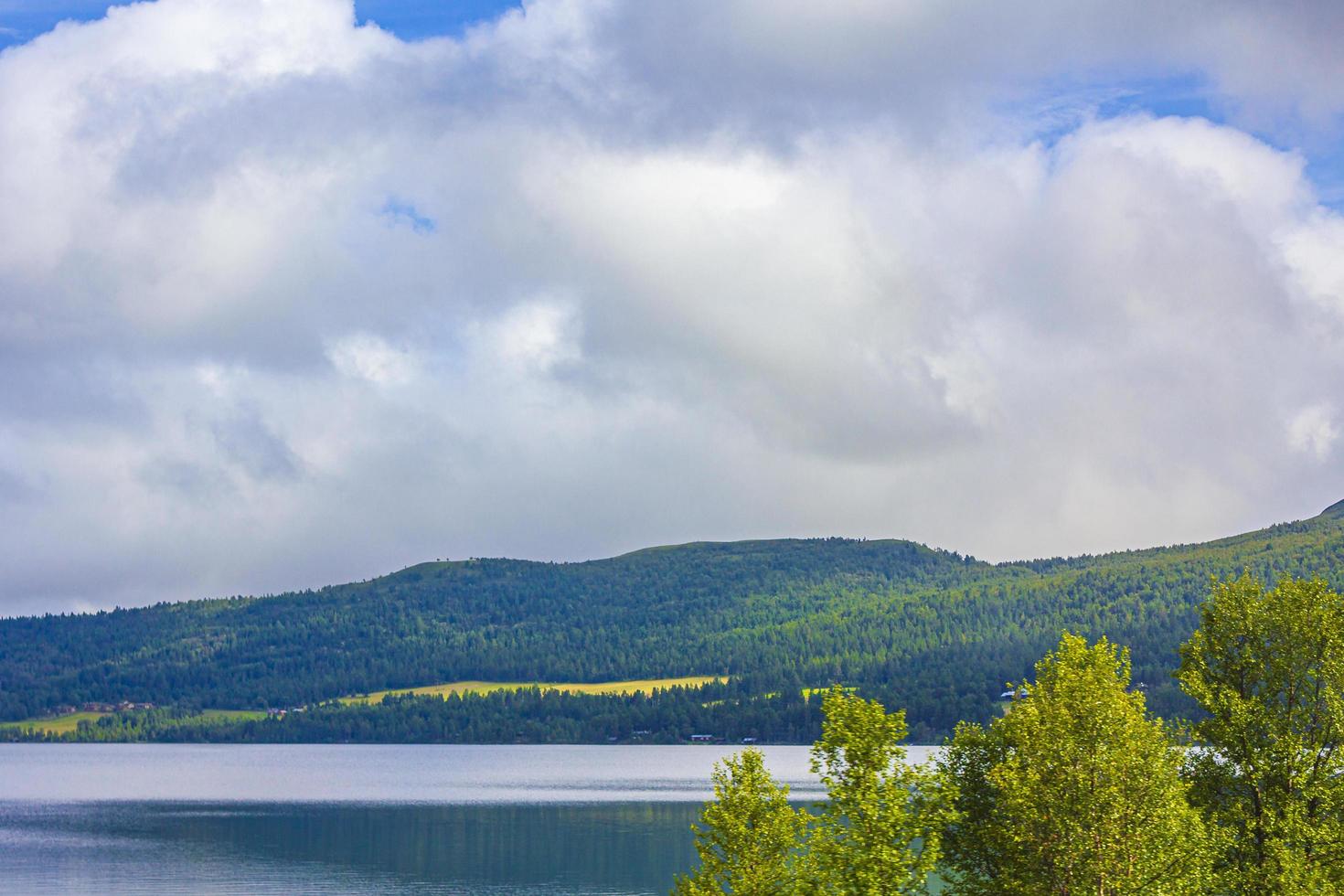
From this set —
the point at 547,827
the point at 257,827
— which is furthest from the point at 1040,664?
the point at 257,827

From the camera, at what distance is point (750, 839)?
55281 mm

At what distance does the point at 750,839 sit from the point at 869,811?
6.70 meters

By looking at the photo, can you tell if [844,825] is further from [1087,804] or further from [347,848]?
[347,848]

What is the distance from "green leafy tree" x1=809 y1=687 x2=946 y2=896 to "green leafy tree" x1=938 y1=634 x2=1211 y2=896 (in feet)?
8.14

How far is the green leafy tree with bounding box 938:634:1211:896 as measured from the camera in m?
50.2

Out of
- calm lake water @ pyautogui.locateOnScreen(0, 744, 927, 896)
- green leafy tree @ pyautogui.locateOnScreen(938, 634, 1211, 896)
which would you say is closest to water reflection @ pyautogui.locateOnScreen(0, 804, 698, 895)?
calm lake water @ pyautogui.locateOnScreen(0, 744, 927, 896)

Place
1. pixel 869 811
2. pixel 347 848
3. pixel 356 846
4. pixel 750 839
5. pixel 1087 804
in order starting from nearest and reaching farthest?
pixel 869 811, pixel 1087 804, pixel 750 839, pixel 347 848, pixel 356 846

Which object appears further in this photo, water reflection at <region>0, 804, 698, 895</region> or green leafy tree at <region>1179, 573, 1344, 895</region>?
water reflection at <region>0, 804, 698, 895</region>

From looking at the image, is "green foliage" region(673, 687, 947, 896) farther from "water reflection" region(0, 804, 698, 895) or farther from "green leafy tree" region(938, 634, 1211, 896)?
"water reflection" region(0, 804, 698, 895)

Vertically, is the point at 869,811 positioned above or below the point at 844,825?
above

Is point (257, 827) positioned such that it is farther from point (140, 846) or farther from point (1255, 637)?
point (1255, 637)

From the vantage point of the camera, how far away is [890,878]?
49.3 m

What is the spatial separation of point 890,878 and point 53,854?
104467 mm

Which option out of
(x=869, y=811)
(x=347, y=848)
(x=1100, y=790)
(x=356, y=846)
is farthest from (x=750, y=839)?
(x=356, y=846)
